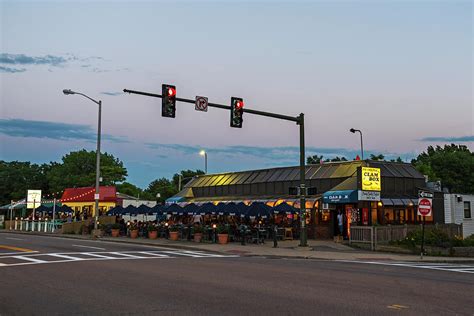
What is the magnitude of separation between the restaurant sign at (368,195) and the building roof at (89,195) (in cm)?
3604

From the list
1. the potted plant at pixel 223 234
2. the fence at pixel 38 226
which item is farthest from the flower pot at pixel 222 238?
the fence at pixel 38 226

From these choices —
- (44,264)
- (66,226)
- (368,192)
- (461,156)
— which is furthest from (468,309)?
(461,156)

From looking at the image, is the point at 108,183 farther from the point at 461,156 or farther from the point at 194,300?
the point at 194,300

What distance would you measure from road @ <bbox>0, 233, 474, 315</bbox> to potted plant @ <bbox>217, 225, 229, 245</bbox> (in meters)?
12.7

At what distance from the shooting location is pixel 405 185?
37.0m

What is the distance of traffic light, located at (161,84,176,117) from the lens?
22.5 meters

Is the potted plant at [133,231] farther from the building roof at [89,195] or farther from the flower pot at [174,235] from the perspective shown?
the building roof at [89,195]

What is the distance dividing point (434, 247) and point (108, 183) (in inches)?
2987

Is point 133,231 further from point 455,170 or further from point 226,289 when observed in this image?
point 455,170

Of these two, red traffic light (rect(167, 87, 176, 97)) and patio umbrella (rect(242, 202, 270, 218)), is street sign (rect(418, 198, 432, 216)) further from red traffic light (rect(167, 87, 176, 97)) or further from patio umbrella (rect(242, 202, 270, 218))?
patio umbrella (rect(242, 202, 270, 218))

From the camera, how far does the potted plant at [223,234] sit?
3084cm

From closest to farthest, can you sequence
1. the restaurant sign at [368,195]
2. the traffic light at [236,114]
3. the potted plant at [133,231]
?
the traffic light at [236,114] < the restaurant sign at [368,195] < the potted plant at [133,231]

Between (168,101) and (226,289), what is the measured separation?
12.1 metres

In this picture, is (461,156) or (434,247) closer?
(434,247)
